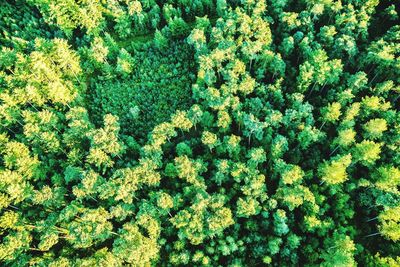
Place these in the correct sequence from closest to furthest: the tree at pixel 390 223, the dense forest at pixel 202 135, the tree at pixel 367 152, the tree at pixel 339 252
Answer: the tree at pixel 339 252, the tree at pixel 390 223, the dense forest at pixel 202 135, the tree at pixel 367 152

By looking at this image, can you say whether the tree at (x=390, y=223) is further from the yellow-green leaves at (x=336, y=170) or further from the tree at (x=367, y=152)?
the tree at (x=367, y=152)

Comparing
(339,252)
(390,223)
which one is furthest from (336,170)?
(339,252)

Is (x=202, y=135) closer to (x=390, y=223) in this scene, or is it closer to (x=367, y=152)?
(x=367, y=152)

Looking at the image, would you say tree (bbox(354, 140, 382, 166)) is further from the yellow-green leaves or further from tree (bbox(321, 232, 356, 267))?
tree (bbox(321, 232, 356, 267))

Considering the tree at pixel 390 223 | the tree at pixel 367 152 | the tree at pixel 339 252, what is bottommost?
the tree at pixel 339 252

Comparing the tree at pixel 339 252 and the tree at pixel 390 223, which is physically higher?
the tree at pixel 390 223

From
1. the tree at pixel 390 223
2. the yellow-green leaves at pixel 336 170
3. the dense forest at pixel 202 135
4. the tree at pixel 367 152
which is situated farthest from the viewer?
the tree at pixel 367 152

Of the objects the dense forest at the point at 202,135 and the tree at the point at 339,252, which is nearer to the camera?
the tree at the point at 339,252

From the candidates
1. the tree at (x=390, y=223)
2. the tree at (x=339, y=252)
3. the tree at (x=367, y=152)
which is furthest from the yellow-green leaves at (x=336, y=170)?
the tree at (x=339, y=252)

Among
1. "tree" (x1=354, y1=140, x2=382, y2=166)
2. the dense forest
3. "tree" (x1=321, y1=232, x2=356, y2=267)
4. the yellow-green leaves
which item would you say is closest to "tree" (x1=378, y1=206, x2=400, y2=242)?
the dense forest
